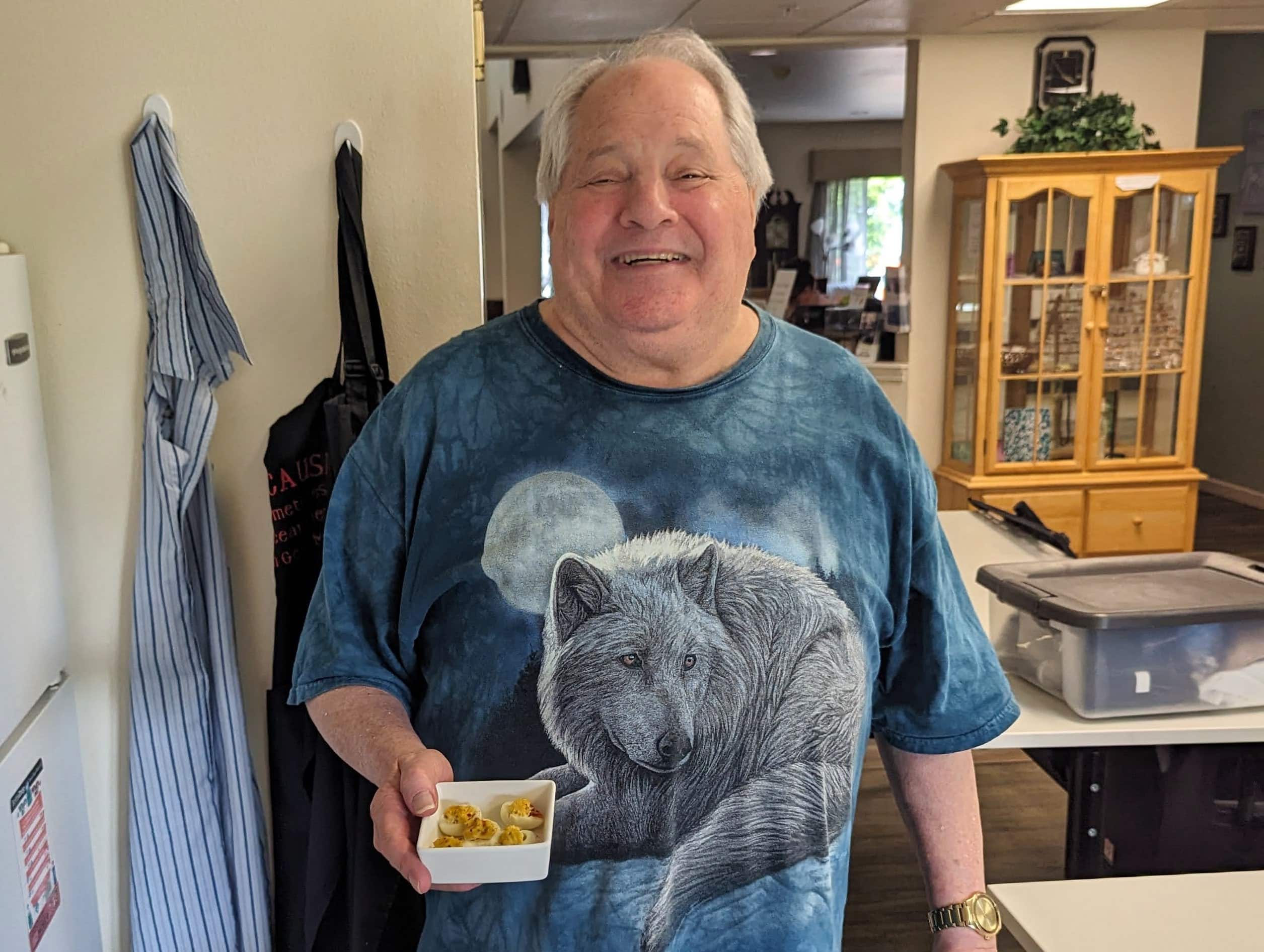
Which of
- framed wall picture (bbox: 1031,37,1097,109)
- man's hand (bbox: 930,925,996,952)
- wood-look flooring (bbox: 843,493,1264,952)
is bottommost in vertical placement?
wood-look flooring (bbox: 843,493,1264,952)

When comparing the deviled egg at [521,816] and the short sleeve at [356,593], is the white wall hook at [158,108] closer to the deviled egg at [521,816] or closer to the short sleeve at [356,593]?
the short sleeve at [356,593]

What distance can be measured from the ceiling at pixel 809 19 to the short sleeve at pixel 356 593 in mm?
3281

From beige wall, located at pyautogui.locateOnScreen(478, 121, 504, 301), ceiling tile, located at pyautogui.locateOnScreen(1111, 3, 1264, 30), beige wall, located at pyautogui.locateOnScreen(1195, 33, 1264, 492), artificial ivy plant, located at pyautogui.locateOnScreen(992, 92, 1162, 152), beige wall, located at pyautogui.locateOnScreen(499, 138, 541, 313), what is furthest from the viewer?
beige wall, located at pyautogui.locateOnScreen(478, 121, 504, 301)

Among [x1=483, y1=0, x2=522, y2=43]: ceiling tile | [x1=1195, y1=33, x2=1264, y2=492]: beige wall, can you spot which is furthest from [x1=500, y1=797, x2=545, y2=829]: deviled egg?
[x1=1195, y1=33, x2=1264, y2=492]: beige wall

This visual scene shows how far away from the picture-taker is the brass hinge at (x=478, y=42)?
61.4 inches

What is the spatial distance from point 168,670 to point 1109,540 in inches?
167

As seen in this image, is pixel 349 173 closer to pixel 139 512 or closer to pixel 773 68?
pixel 139 512

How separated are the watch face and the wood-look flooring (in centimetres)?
147

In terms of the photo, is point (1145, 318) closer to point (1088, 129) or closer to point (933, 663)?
point (1088, 129)

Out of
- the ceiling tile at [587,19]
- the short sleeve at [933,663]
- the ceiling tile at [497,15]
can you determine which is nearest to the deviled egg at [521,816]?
the short sleeve at [933,663]

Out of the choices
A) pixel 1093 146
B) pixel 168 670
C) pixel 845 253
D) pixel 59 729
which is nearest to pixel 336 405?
pixel 168 670

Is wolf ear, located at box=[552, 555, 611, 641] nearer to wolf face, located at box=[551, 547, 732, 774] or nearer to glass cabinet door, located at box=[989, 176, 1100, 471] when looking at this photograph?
wolf face, located at box=[551, 547, 732, 774]

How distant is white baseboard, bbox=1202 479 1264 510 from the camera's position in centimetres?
650

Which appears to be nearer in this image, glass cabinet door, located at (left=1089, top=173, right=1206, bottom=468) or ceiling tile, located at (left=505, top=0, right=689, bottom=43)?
ceiling tile, located at (left=505, top=0, right=689, bottom=43)
